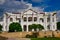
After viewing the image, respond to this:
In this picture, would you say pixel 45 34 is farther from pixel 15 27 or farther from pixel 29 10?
pixel 29 10

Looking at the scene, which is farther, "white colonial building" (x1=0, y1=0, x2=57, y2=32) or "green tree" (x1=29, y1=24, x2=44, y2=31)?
"white colonial building" (x1=0, y1=0, x2=57, y2=32)

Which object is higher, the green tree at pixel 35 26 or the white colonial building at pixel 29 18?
the white colonial building at pixel 29 18

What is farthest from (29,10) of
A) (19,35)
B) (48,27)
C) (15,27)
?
(19,35)

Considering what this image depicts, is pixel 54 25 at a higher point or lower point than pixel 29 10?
lower

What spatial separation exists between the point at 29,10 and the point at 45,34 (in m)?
A: 31.3

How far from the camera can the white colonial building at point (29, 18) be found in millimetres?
83812

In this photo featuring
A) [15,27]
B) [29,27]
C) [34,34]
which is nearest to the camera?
[34,34]

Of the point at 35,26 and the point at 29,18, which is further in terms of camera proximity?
the point at 29,18

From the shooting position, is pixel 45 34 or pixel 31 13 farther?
pixel 31 13

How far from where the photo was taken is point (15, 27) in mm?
71938

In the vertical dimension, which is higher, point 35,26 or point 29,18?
point 29,18

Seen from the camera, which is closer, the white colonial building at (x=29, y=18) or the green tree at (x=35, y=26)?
the green tree at (x=35, y=26)

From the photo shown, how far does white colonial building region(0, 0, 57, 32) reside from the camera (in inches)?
3300

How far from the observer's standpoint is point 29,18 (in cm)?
8612
